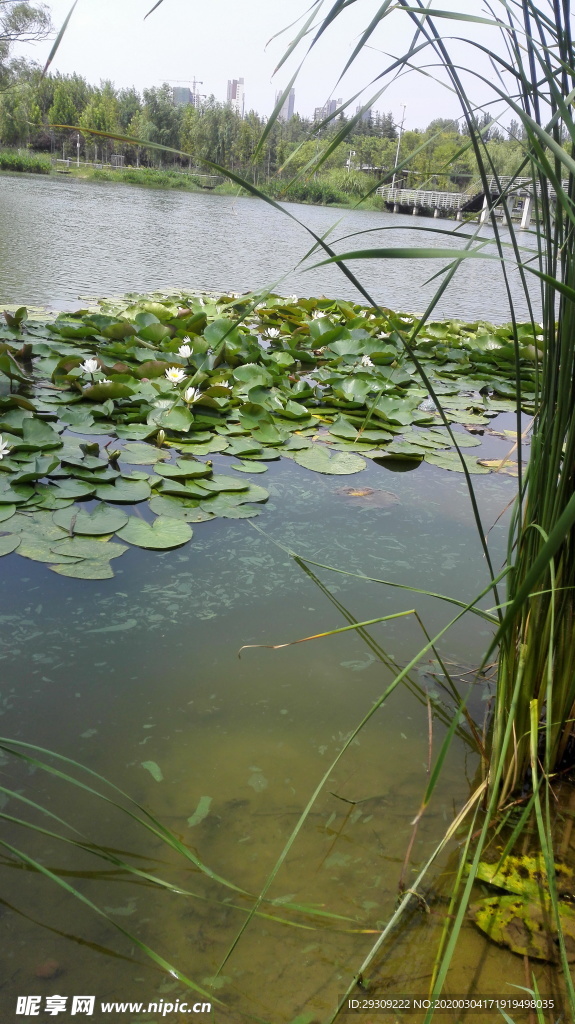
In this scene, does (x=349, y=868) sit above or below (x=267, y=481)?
below

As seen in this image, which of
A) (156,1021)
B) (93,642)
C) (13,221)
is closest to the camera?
(156,1021)

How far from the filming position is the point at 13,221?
6777 millimetres

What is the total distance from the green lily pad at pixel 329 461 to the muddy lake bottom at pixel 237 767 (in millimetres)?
390

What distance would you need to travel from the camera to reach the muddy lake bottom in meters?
0.66

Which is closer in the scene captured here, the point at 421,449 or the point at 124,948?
the point at 124,948

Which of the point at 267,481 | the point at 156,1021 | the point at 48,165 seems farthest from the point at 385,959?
the point at 48,165

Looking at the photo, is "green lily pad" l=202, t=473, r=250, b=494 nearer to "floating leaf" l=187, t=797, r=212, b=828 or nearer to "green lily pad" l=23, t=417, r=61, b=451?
"green lily pad" l=23, t=417, r=61, b=451

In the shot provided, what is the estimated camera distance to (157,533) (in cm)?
143

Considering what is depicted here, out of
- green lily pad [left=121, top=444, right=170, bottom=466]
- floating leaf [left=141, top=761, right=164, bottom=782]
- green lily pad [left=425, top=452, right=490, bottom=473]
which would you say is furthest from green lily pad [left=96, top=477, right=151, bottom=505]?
green lily pad [left=425, top=452, right=490, bottom=473]

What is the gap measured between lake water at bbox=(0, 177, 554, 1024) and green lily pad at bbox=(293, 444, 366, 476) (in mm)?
186

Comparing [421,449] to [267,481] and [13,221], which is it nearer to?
[267,481]

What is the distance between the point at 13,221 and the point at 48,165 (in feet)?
69.5

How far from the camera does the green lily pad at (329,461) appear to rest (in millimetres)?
1910

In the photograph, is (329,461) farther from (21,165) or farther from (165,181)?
(165,181)
